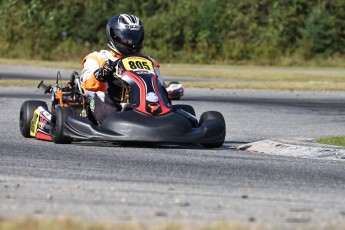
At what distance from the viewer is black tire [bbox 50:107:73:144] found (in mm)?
12562

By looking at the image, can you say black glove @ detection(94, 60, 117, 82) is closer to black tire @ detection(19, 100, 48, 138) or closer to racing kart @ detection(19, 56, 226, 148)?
racing kart @ detection(19, 56, 226, 148)

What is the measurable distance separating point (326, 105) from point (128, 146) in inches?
390

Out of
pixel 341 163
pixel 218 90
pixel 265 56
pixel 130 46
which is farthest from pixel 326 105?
pixel 265 56

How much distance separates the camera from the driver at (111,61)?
13.1 meters

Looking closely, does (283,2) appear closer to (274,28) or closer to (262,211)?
(274,28)

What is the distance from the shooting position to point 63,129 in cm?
1255

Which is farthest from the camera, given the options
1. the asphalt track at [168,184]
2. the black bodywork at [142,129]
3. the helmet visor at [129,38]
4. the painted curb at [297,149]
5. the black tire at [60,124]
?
the helmet visor at [129,38]

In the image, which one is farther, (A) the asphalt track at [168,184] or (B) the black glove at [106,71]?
(B) the black glove at [106,71]

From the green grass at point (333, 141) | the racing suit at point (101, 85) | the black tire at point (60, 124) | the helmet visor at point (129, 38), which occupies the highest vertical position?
the helmet visor at point (129, 38)

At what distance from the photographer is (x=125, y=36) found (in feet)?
44.1

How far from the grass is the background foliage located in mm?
3058

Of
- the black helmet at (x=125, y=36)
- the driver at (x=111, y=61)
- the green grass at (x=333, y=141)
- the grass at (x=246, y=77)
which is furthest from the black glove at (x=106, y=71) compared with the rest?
the grass at (x=246, y=77)

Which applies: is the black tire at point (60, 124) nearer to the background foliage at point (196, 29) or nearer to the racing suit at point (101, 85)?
the racing suit at point (101, 85)

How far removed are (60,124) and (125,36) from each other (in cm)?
155
